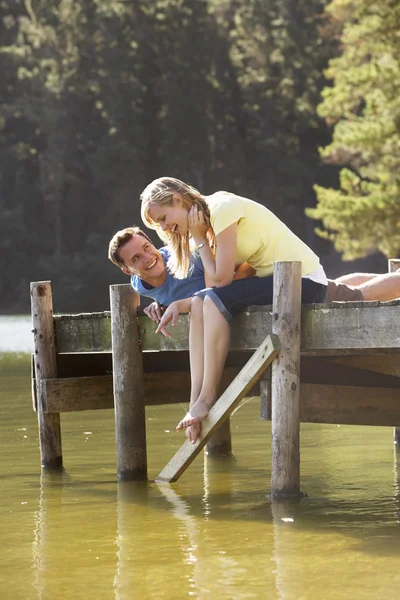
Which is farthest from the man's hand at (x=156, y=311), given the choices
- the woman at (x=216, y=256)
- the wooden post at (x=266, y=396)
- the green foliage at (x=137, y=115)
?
the green foliage at (x=137, y=115)

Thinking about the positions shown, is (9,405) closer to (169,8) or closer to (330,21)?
(330,21)

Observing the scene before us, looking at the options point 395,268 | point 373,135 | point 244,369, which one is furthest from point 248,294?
point 373,135

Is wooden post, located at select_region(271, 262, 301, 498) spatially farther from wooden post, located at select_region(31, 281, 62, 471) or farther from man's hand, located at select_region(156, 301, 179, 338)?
wooden post, located at select_region(31, 281, 62, 471)

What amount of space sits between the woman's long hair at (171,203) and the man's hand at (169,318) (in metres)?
0.19

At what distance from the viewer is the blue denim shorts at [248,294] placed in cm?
766

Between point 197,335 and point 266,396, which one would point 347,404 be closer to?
point 266,396

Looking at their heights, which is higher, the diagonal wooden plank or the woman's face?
the woman's face

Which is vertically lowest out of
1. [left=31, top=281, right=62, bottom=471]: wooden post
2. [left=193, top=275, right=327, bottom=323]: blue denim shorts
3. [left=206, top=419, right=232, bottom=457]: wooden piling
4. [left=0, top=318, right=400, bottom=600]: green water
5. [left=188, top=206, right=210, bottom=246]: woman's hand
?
[left=0, top=318, right=400, bottom=600]: green water

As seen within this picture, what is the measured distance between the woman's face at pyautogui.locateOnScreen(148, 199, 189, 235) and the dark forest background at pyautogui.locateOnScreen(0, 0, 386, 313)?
4943cm

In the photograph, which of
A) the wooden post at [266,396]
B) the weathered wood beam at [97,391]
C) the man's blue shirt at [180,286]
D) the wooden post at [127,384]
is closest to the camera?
the man's blue shirt at [180,286]

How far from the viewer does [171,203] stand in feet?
25.2

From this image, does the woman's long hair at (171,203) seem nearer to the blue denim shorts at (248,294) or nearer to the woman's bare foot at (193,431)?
the blue denim shorts at (248,294)

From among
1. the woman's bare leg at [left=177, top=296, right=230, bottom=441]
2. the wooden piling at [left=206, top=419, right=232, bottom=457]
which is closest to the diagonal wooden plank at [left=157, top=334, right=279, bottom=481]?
the woman's bare leg at [left=177, top=296, right=230, bottom=441]

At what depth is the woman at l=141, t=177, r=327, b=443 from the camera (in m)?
7.60
